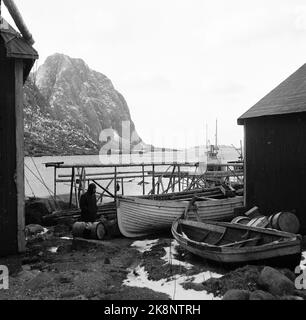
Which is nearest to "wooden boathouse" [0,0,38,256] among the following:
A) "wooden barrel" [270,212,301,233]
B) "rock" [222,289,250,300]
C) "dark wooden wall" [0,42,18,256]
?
"dark wooden wall" [0,42,18,256]

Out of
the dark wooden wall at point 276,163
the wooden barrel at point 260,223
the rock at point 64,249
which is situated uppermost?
the dark wooden wall at point 276,163

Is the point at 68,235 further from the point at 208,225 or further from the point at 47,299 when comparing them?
the point at 47,299

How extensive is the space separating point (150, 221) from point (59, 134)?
185177 mm

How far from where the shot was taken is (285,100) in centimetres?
1356

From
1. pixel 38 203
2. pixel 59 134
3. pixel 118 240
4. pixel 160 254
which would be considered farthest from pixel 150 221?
pixel 59 134

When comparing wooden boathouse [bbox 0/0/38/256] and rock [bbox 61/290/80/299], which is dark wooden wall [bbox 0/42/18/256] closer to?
wooden boathouse [bbox 0/0/38/256]

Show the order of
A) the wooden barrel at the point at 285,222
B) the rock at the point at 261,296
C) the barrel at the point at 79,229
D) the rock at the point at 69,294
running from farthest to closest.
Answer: the barrel at the point at 79,229 → the wooden barrel at the point at 285,222 → the rock at the point at 69,294 → the rock at the point at 261,296

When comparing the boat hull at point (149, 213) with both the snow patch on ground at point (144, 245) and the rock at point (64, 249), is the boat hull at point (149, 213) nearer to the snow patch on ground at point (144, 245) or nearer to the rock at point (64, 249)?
the snow patch on ground at point (144, 245)

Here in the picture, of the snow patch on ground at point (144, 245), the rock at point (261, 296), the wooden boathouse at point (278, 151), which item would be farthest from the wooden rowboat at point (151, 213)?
the rock at point (261, 296)

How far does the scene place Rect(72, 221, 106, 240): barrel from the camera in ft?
41.4

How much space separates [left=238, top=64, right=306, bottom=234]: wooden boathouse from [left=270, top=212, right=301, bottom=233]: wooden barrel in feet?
2.89

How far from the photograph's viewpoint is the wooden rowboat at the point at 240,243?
340 inches

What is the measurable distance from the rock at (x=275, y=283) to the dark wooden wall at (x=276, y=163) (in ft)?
17.5
